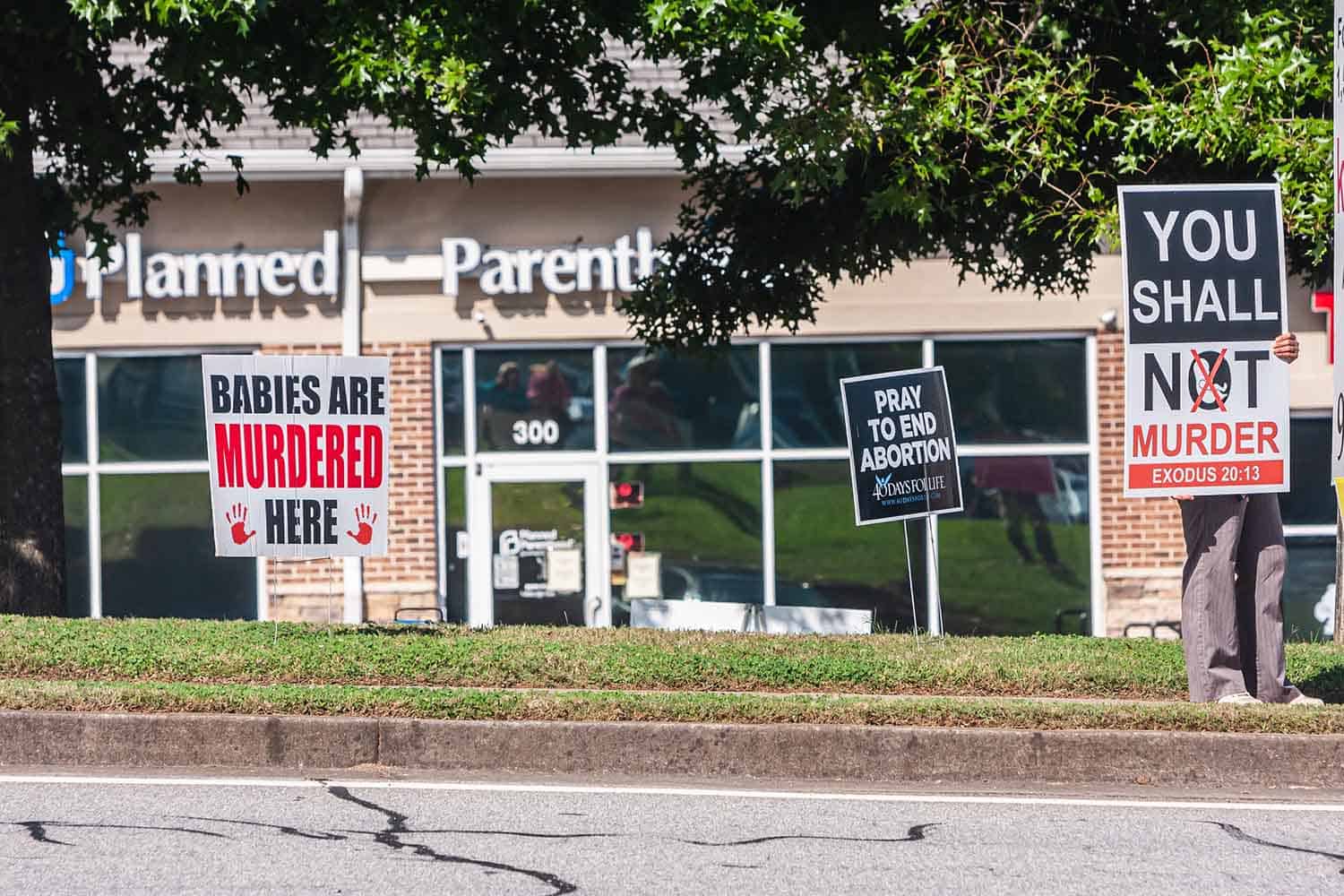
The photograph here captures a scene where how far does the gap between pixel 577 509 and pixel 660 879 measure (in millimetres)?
11126

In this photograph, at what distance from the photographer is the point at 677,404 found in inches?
652

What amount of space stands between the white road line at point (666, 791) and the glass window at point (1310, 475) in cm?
1017

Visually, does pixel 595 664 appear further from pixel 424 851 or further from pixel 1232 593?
pixel 424 851

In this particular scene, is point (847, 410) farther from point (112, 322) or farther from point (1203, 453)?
point (112, 322)

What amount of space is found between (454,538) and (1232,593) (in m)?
9.62

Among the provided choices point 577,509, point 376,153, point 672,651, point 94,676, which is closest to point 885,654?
point 672,651

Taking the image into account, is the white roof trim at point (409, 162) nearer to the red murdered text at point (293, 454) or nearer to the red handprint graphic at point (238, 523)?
the red murdered text at point (293, 454)

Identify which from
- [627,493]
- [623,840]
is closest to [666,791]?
[623,840]

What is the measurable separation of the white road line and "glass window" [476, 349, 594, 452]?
9.36 metres

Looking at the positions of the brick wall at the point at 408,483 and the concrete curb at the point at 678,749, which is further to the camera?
the brick wall at the point at 408,483

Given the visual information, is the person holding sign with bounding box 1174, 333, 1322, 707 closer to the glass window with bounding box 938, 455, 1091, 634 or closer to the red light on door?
the glass window with bounding box 938, 455, 1091, 634

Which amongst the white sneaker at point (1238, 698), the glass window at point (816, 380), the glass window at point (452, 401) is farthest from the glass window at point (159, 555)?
the white sneaker at point (1238, 698)

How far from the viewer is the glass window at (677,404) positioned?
54.2ft

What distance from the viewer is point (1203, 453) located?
8078 mm
